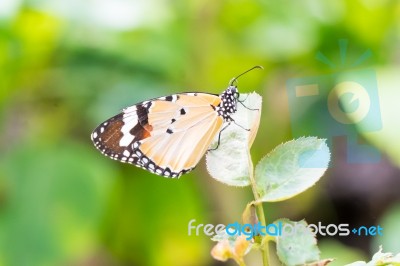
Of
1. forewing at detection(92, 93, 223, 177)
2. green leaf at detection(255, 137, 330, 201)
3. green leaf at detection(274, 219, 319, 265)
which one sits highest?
forewing at detection(92, 93, 223, 177)

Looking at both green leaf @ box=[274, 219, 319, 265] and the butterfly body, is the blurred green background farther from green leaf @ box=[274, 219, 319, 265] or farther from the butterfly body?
green leaf @ box=[274, 219, 319, 265]

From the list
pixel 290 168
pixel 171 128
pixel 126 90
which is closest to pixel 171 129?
pixel 171 128

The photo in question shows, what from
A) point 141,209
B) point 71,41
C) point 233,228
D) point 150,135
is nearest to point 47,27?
point 71,41

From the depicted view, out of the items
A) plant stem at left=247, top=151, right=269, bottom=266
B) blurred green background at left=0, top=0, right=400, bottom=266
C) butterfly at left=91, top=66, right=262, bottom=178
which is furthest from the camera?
blurred green background at left=0, top=0, right=400, bottom=266

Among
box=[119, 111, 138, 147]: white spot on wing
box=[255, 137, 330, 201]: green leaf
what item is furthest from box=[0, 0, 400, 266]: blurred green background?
box=[255, 137, 330, 201]: green leaf

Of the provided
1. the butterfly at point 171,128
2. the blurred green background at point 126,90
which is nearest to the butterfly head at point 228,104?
the butterfly at point 171,128
